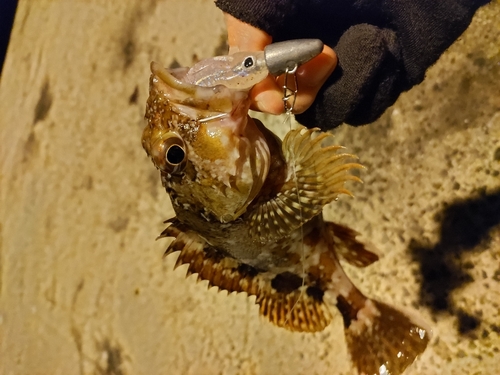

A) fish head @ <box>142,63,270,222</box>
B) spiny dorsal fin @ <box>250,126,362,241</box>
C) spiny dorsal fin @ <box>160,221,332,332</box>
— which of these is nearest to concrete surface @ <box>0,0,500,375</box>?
spiny dorsal fin @ <box>160,221,332,332</box>

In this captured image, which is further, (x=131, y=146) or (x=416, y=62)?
(x=131, y=146)

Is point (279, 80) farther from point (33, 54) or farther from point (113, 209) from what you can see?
point (33, 54)

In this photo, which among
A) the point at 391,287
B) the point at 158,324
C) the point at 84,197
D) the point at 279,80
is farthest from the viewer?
the point at 84,197

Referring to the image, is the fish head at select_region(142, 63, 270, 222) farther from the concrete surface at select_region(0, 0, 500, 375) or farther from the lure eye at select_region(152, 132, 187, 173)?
the concrete surface at select_region(0, 0, 500, 375)

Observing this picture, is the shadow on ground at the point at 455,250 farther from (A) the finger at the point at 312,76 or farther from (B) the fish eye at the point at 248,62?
(B) the fish eye at the point at 248,62

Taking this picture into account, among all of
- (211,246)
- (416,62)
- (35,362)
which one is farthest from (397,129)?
(35,362)

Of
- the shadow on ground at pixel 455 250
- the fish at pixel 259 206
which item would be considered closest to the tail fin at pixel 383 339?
the fish at pixel 259 206

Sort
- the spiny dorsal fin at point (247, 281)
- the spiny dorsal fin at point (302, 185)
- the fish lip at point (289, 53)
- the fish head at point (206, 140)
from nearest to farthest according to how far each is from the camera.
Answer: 1. the fish lip at point (289, 53)
2. the fish head at point (206, 140)
3. the spiny dorsal fin at point (302, 185)
4. the spiny dorsal fin at point (247, 281)

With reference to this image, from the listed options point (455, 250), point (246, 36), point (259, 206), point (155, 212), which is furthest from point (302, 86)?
point (155, 212)
